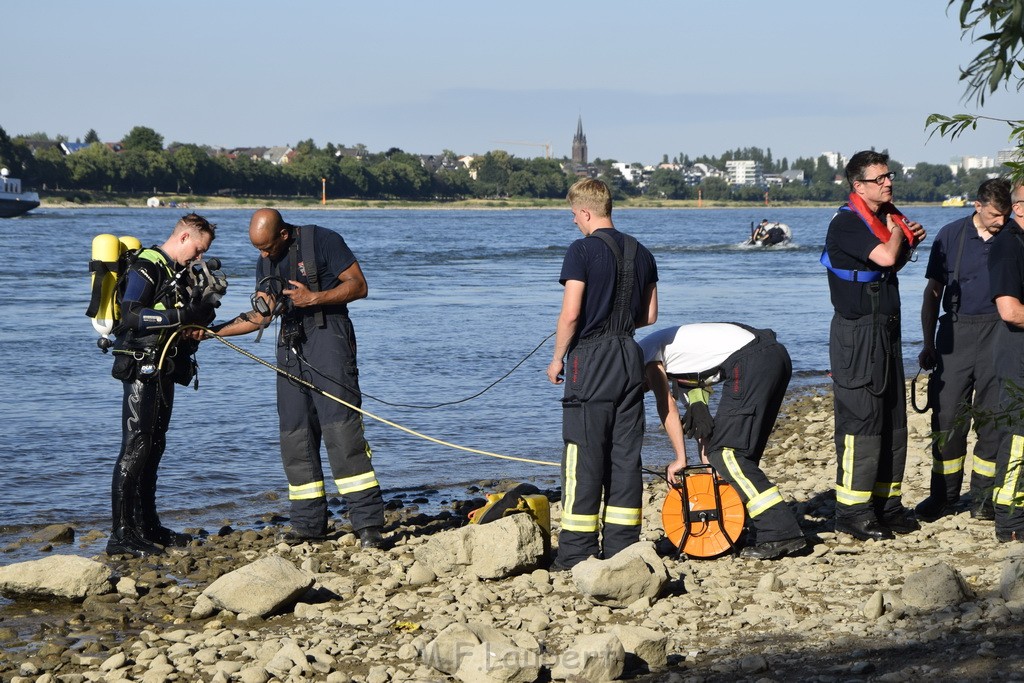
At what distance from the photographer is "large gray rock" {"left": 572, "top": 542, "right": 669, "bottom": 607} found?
563 cm

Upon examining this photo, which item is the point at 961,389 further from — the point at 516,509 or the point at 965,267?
the point at 516,509

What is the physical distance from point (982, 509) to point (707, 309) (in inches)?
797

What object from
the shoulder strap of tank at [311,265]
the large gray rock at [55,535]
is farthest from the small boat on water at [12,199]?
the shoulder strap of tank at [311,265]

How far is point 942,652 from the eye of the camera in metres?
4.61

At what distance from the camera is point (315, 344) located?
7055 millimetres

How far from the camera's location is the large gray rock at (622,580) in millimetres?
5629

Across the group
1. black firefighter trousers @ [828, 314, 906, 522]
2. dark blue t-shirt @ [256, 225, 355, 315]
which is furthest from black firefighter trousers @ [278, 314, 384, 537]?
black firefighter trousers @ [828, 314, 906, 522]

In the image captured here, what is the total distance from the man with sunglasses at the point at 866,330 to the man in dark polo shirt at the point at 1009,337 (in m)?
0.42

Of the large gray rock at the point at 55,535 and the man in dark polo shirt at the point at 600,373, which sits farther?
the large gray rock at the point at 55,535

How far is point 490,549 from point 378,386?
373 inches

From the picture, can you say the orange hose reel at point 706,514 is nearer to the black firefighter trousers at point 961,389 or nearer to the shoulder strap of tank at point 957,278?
the black firefighter trousers at point 961,389

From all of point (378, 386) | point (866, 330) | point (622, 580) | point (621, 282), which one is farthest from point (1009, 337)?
point (378, 386)

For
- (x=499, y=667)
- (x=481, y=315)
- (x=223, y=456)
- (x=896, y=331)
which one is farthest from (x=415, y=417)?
(x=481, y=315)

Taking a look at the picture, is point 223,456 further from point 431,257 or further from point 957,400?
point 431,257
